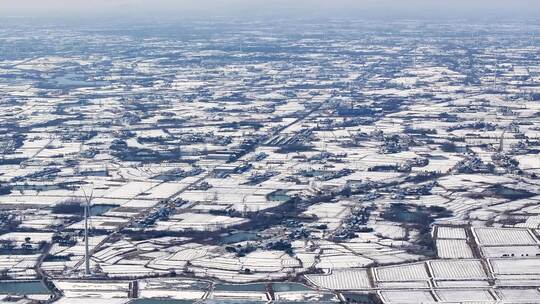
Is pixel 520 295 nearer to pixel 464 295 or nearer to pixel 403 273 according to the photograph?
pixel 464 295

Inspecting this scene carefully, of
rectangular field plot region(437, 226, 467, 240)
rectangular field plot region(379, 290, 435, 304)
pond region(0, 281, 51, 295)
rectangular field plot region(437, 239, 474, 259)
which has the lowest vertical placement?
rectangular field plot region(437, 226, 467, 240)

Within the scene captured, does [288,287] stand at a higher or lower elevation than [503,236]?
higher

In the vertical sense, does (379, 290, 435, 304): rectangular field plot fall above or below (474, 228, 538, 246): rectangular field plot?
above

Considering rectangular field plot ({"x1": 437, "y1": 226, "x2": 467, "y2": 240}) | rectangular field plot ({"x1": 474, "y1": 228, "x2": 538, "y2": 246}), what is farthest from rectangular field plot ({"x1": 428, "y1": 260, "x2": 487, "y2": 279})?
rectangular field plot ({"x1": 437, "y1": 226, "x2": 467, "y2": 240})

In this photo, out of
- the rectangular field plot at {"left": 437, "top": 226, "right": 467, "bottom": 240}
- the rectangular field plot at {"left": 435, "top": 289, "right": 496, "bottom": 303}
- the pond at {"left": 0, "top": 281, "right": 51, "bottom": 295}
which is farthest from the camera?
the rectangular field plot at {"left": 437, "top": 226, "right": 467, "bottom": 240}

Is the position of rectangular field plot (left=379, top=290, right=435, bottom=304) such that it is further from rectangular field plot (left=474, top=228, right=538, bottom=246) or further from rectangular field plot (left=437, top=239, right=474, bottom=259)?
rectangular field plot (left=474, top=228, right=538, bottom=246)

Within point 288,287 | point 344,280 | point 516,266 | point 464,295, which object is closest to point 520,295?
point 464,295

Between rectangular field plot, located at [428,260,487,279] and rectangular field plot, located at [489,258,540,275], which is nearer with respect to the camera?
rectangular field plot, located at [428,260,487,279]

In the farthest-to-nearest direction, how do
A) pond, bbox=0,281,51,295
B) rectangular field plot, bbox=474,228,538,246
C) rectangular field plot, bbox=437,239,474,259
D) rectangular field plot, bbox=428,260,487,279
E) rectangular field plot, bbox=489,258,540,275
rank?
rectangular field plot, bbox=474,228,538,246
rectangular field plot, bbox=437,239,474,259
rectangular field plot, bbox=489,258,540,275
rectangular field plot, bbox=428,260,487,279
pond, bbox=0,281,51,295

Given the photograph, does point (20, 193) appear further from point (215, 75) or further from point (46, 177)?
point (215, 75)
